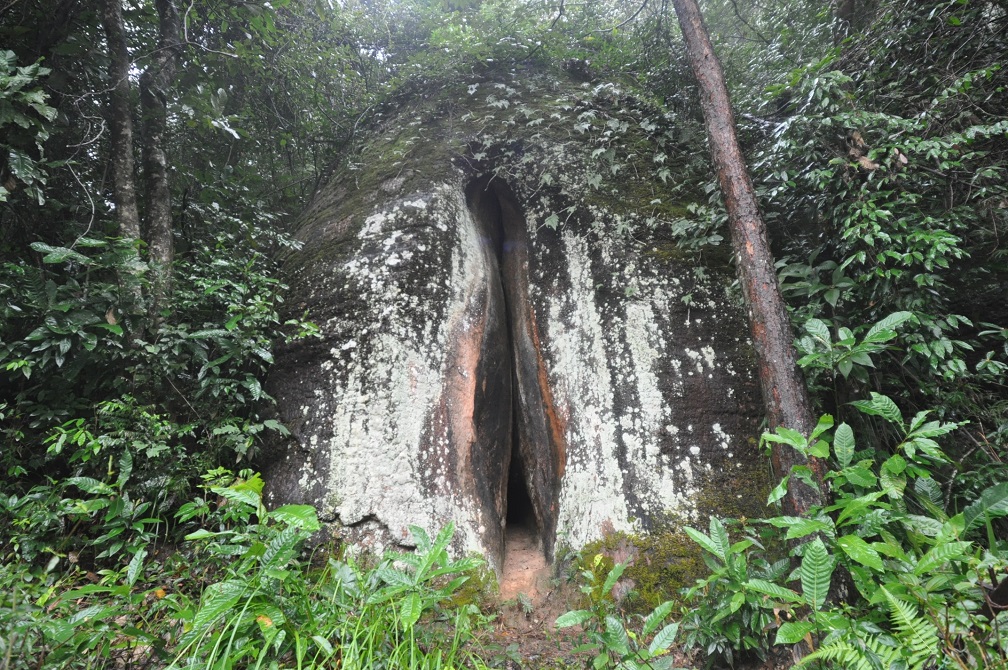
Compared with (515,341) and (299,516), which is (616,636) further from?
(515,341)

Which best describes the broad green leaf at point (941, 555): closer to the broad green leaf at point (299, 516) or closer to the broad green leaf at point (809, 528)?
the broad green leaf at point (809, 528)

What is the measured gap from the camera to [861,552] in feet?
6.52

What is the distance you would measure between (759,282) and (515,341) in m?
2.50

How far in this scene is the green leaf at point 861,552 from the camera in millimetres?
1935

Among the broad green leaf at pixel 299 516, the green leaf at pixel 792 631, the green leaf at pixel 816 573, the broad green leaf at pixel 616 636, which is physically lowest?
the broad green leaf at pixel 616 636

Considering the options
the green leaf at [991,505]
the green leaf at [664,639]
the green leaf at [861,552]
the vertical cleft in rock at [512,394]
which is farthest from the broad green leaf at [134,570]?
the green leaf at [991,505]

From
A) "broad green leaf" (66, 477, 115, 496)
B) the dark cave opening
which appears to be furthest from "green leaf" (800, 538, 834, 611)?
"broad green leaf" (66, 477, 115, 496)

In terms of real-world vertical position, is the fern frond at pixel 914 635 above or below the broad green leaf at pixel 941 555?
below

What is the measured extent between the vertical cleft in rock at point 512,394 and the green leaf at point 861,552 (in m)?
2.43

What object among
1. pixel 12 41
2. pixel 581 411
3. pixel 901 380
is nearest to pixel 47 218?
pixel 12 41

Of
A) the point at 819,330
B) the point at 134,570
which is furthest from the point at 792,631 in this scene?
the point at 134,570

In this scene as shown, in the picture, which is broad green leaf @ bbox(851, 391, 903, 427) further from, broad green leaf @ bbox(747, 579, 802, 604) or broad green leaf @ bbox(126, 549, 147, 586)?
broad green leaf @ bbox(126, 549, 147, 586)

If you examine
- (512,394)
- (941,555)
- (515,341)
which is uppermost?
(515,341)

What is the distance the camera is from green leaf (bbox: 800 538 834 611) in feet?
6.41
